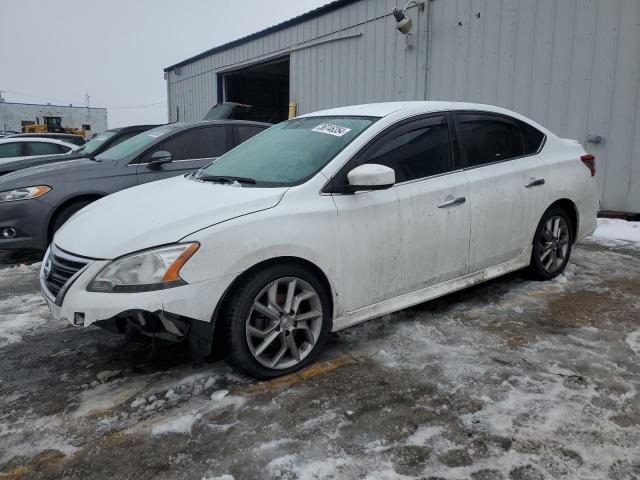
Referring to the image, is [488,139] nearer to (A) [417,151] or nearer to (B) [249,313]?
(A) [417,151]

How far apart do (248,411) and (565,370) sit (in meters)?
1.84

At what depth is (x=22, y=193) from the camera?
18.4 ft

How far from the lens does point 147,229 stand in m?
2.81

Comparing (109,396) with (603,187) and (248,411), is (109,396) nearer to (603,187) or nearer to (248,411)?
(248,411)

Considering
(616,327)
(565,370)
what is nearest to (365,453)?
(565,370)

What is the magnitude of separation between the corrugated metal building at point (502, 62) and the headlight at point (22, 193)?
23.2 ft

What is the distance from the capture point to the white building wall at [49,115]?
187 feet

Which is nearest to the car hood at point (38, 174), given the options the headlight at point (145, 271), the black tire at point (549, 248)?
the headlight at point (145, 271)

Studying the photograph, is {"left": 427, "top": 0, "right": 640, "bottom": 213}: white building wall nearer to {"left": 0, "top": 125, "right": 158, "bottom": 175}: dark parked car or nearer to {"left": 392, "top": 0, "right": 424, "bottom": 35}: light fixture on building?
{"left": 392, "top": 0, "right": 424, "bottom": 35}: light fixture on building

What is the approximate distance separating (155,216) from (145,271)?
40cm

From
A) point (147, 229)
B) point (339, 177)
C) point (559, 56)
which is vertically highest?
point (559, 56)

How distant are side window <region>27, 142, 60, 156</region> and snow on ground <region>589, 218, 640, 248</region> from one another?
1072cm

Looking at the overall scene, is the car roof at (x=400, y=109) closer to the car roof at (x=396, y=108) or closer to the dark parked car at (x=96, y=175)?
the car roof at (x=396, y=108)

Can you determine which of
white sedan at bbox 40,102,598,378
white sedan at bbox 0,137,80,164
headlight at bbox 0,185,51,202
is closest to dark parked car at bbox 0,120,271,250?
headlight at bbox 0,185,51,202
